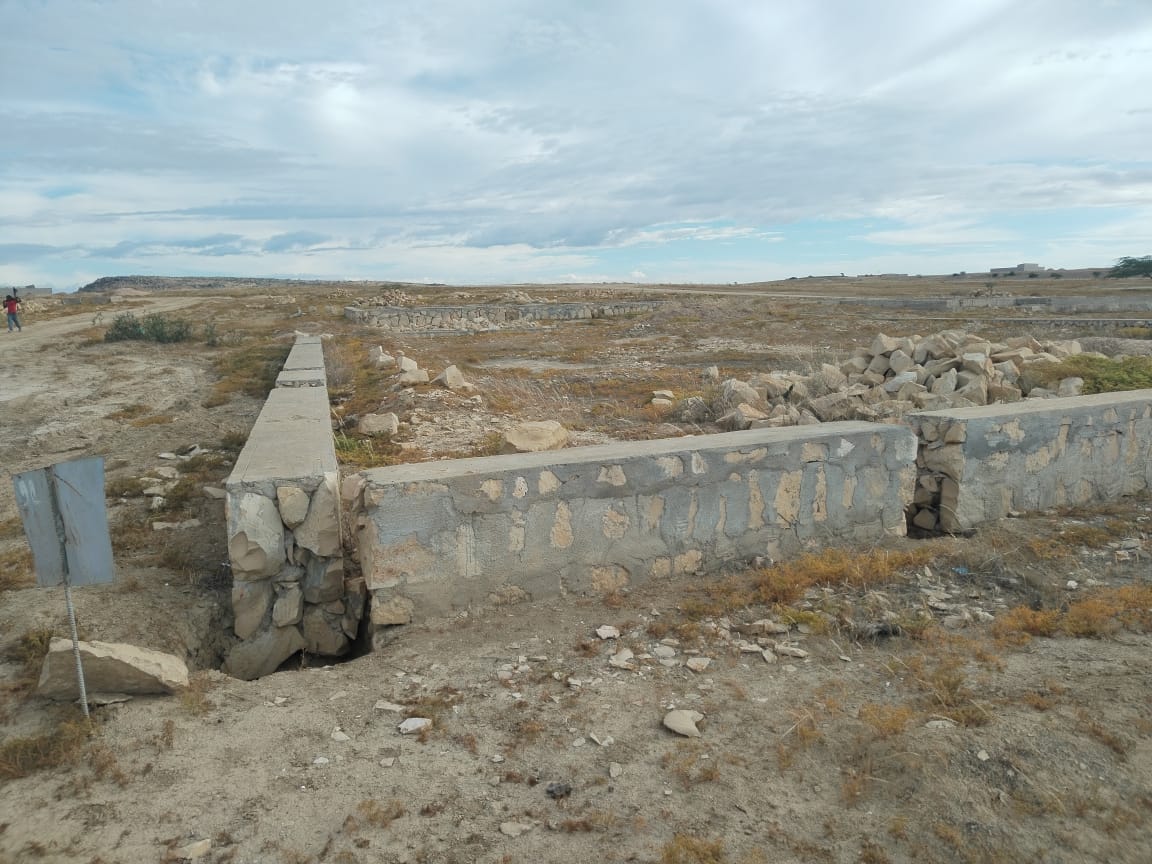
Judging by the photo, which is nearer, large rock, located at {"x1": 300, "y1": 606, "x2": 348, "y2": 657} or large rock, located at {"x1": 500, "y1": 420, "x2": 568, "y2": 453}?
large rock, located at {"x1": 300, "y1": 606, "x2": 348, "y2": 657}

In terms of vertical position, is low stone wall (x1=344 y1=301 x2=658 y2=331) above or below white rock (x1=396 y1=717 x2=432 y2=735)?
above

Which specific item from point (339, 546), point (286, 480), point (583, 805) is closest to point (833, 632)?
point (583, 805)

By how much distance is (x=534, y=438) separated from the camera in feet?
20.4

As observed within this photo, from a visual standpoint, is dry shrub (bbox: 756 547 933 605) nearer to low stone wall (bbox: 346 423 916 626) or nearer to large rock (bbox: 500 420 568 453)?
low stone wall (bbox: 346 423 916 626)

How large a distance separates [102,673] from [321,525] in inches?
47.7

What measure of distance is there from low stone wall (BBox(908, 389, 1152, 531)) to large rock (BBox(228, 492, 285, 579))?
424cm

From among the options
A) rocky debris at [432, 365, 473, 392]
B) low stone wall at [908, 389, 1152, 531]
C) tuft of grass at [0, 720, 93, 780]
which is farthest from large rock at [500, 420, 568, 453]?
rocky debris at [432, 365, 473, 392]

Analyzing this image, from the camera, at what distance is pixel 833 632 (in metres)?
3.71

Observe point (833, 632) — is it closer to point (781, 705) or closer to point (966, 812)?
point (781, 705)

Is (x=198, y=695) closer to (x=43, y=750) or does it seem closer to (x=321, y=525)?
(x=43, y=750)

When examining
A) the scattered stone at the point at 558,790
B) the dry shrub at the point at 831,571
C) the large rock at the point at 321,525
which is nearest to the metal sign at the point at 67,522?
the large rock at the point at 321,525

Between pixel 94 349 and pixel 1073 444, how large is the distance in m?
21.6

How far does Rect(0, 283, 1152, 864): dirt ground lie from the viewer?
7.64ft

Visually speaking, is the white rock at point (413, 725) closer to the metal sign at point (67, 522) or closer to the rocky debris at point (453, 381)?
the metal sign at point (67, 522)
